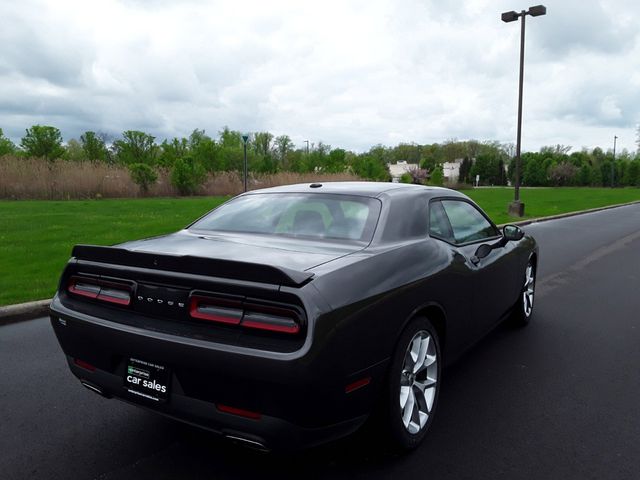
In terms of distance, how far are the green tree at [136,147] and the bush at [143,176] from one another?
3392 centimetres

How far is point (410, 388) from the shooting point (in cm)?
282

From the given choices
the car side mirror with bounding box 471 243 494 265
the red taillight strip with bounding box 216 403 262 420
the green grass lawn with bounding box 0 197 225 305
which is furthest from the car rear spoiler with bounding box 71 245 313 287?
the green grass lawn with bounding box 0 197 225 305

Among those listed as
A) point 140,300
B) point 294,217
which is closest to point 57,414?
point 140,300

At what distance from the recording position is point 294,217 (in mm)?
3381

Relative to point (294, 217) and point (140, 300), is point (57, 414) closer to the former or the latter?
point (140, 300)

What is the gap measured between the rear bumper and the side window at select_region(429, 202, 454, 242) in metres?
1.25

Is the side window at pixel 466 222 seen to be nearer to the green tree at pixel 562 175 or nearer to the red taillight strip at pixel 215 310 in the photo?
the red taillight strip at pixel 215 310

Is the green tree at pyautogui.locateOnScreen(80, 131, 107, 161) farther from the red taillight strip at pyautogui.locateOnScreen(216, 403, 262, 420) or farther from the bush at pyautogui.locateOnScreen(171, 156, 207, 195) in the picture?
the red taillight strip at pyautogui.locateOnScreen(216, 403, 262, 420)

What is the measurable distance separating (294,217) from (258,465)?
1.53 meters

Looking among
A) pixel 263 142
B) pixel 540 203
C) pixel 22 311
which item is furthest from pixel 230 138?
pixel 22 311

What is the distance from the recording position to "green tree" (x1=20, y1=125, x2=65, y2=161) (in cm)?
4747

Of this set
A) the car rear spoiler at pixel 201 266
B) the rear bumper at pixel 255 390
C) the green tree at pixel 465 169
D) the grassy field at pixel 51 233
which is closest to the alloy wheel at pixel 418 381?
the rear bumper at pixel 255 390

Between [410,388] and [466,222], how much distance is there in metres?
1.66

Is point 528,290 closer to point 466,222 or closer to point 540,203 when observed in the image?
point 466,222
